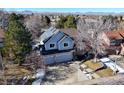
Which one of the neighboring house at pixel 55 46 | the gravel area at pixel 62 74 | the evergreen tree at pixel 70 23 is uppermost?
the evergreen tree at pixel 70 23

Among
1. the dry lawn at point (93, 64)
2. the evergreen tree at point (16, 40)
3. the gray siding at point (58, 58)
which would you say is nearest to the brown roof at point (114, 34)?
the dry lawn at point (93, 64)

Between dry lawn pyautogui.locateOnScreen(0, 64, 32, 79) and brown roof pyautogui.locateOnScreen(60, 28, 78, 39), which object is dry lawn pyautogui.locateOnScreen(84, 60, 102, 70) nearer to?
brown roof pyautogui.locateOnScreen(60, 28, 78, 39)

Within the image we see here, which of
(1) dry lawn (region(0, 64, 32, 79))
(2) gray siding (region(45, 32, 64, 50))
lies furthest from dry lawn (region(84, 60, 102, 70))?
(1) dry lawn (region(0, 64, 32, 79))

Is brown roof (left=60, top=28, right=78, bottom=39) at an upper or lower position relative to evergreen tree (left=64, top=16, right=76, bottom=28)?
lower

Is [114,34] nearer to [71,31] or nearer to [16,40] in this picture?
[71,31]

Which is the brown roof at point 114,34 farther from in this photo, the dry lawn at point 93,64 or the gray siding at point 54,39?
the gray siding at point 54,39

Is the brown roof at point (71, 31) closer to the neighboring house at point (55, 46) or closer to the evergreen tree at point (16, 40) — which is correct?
the neighboring house at point (55, 46)

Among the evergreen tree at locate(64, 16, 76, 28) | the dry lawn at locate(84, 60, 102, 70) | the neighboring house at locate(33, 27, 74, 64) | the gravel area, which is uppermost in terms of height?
the evergreen tree at locate(64, 16, 76, 28)

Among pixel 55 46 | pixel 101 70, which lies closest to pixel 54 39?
pixel 55 46

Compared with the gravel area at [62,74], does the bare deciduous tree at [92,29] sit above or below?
above
